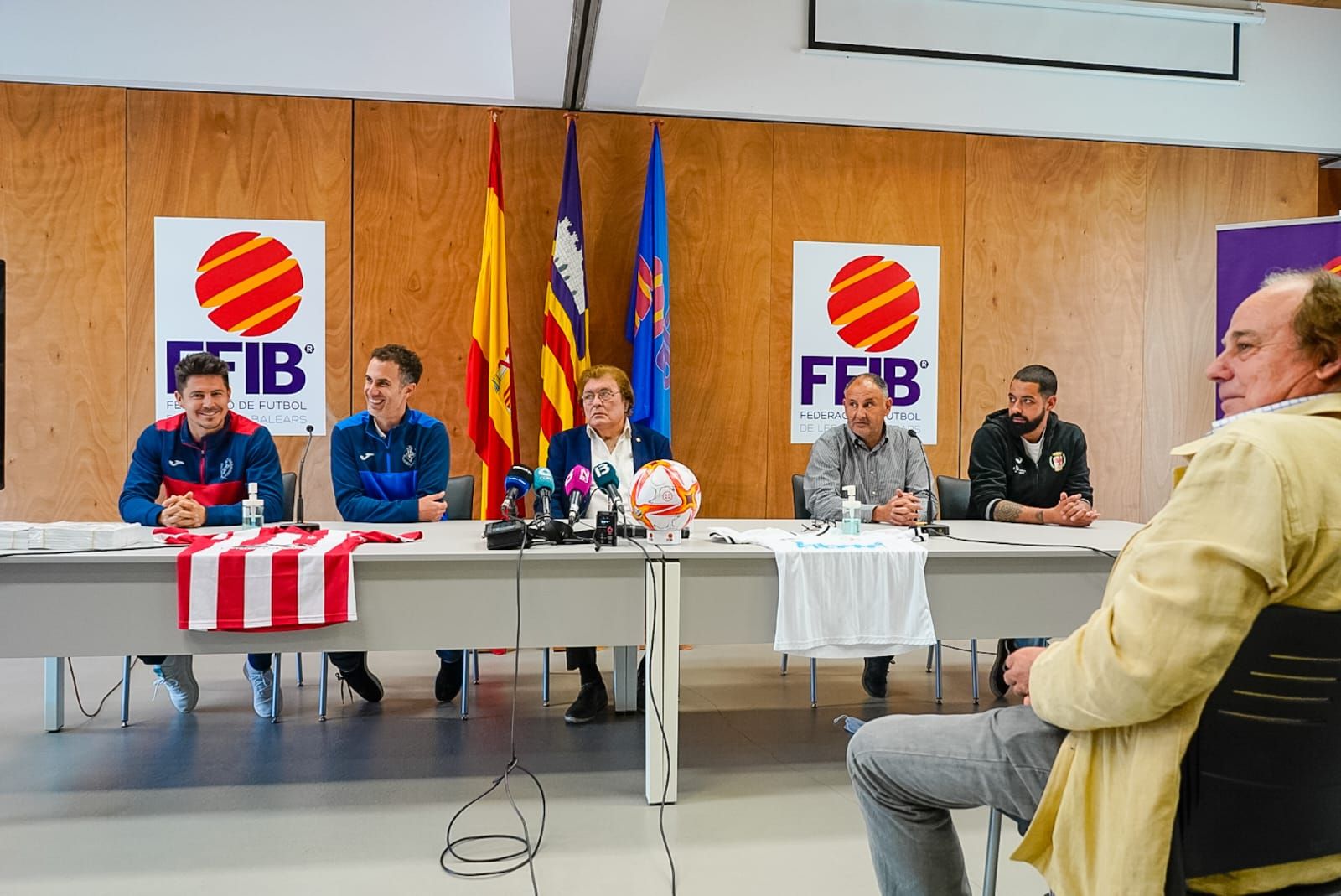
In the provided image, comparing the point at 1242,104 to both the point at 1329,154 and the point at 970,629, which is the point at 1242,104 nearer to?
the point at 1329,154

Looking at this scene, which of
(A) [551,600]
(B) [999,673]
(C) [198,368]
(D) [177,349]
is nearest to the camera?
(A) [551,600]

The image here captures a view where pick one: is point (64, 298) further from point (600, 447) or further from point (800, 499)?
point (800, 499)

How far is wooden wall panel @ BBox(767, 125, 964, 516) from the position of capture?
5098 millimetres

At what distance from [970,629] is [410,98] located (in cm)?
373

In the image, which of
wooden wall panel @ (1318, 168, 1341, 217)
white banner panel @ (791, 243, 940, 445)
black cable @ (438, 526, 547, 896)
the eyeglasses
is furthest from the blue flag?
wooden wall panel @ (1318, 168, 1341, 217)

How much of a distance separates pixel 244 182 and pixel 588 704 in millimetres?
3154

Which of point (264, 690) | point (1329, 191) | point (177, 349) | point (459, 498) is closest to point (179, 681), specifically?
point (264, 690)

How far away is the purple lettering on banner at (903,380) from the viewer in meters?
5.19

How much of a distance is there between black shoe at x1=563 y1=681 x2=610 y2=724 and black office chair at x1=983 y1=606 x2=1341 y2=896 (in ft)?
7.56

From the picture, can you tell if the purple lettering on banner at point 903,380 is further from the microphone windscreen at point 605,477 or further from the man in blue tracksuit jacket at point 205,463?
the man in blue tracksuit jacket at point 205,463

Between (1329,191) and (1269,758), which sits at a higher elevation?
(1329,191)

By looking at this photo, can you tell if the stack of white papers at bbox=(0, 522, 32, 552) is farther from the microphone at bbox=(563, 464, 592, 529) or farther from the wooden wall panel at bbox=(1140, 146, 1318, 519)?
the wooden wall panel at bbox=(1140, 146, 1318, 519)

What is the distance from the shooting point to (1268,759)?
1.13 meters

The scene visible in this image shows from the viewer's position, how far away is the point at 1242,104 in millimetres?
5320
